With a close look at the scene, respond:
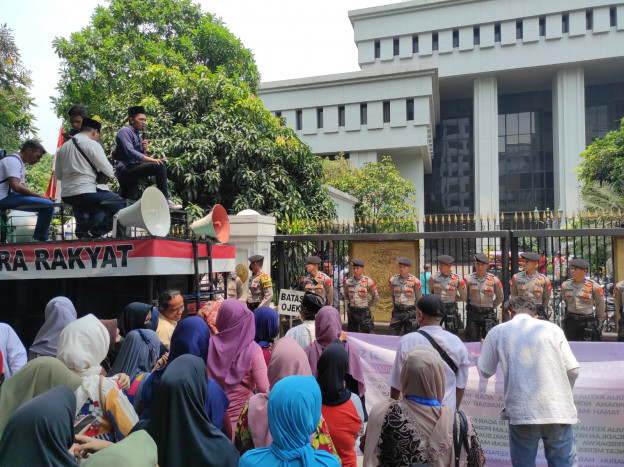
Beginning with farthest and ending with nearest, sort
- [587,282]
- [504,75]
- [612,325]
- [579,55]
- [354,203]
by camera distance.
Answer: [504,75], [579,55], [354,203], [612,325], [587,282]

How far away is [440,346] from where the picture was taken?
3941 millimetres

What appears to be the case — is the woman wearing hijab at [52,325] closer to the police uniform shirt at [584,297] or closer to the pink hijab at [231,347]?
the pink hijab at [231,347]

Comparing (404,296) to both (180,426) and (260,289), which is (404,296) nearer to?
(260,289)

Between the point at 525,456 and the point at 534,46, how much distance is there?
46.3 m

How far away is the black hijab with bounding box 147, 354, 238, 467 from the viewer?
2.51 metres

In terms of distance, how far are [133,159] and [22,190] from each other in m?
1.53

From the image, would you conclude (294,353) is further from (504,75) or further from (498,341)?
(504,75)

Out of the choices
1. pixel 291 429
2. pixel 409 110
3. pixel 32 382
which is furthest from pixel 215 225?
pixel 409 110

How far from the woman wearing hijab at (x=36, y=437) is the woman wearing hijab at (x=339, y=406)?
1771mm

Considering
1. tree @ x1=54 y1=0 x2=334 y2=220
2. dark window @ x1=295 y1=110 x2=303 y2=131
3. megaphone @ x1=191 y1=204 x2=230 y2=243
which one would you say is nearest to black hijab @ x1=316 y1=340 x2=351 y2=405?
megaphone @ x1=191 y1=204 x2=230 y2=243

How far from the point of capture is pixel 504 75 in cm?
4538

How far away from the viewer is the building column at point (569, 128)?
42.4 m

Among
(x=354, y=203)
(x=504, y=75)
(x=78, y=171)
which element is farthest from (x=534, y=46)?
(x=78, y=171)

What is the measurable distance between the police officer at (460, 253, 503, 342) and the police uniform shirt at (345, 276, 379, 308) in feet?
5.67
